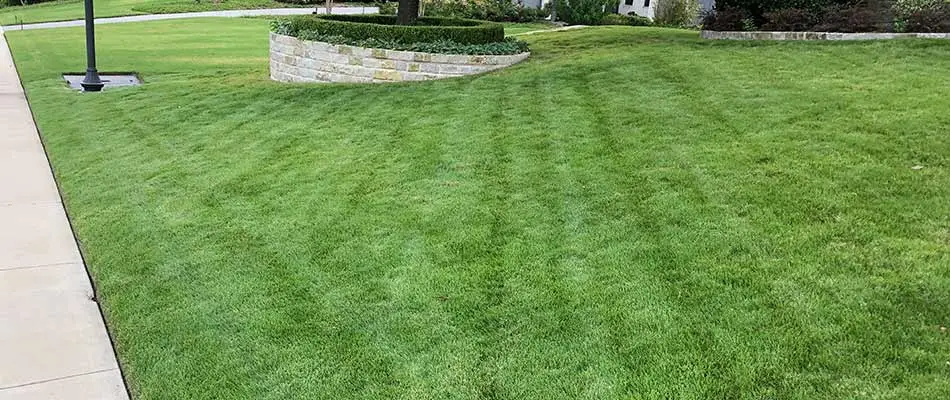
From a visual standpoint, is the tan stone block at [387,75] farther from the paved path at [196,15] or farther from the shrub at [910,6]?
the paved path at [196,15]

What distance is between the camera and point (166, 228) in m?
5.42

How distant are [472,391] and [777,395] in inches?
47.1

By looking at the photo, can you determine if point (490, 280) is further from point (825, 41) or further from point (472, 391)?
point (825, 41)

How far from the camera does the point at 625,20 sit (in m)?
27.3

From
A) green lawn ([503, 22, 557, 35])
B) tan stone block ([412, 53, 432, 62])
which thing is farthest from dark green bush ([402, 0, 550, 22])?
tan stone block ([412, 53, 432, 62])

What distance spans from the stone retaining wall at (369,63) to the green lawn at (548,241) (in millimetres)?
2350

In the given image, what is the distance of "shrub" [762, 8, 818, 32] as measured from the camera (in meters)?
11.8

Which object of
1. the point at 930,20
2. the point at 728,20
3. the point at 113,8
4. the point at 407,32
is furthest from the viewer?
the point at 113,8

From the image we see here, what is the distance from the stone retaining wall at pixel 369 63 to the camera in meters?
11.3

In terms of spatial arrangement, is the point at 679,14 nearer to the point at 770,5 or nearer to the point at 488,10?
the point at 488,10

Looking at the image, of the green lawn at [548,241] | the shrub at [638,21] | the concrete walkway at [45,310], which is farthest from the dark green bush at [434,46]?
the shrub at [638,21]

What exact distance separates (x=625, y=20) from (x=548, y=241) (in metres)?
24.3

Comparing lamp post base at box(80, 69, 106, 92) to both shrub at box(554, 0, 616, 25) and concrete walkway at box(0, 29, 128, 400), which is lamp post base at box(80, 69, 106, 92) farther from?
shrub at box(554, 0, 616, 25)

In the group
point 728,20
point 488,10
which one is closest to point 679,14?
point 488,10
